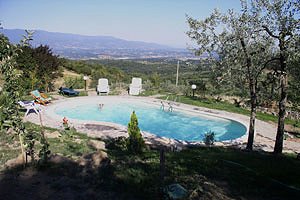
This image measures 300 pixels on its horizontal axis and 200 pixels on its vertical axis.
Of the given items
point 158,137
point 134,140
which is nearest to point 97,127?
point 158,137

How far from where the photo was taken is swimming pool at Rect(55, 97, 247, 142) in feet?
44.3

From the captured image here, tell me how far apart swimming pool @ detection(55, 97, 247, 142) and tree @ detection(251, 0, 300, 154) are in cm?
497

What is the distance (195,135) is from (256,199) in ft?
29.8

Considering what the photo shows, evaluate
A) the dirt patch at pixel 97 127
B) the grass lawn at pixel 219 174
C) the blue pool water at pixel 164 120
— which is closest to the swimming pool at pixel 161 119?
the blue pool water at pixel 164 120

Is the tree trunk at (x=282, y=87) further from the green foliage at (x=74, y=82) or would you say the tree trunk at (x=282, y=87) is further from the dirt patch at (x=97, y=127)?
the green foliage at (x=74, y=82)

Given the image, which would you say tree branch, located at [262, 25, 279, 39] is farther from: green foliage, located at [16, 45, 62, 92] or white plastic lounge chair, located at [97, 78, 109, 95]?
green foliage, located at [16, 45, 62, 92]

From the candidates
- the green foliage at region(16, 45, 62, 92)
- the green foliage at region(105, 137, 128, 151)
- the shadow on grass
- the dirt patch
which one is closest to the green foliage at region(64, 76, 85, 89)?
the green foliage at region(16, 45, 62, 92)

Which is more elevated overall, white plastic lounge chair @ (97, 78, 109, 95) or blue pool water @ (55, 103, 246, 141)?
white plastic lounge chair @ (97, 78, 109, 95)

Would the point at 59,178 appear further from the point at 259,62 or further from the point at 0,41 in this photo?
the point at 259,62

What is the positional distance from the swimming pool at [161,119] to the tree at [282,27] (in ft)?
16.3

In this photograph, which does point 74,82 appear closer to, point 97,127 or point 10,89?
point 97,127

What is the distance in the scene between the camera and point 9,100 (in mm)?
4473

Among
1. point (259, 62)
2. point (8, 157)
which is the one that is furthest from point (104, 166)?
point (259, 62)

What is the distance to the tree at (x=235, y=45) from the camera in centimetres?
840
